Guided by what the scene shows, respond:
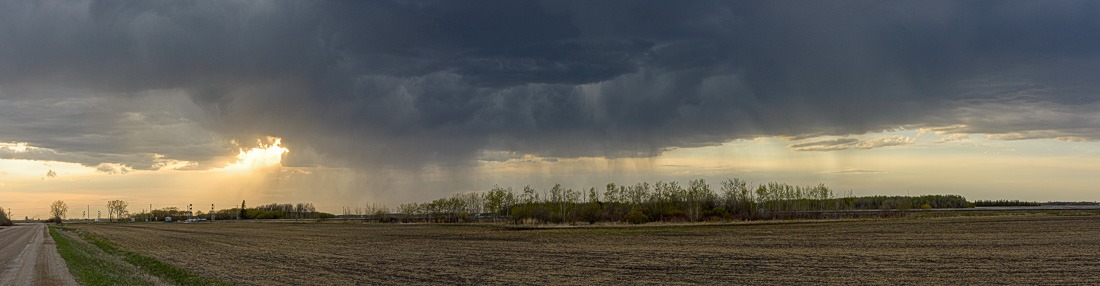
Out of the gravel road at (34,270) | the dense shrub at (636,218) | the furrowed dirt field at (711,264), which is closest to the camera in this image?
the furrowed dirt field at (711,264)

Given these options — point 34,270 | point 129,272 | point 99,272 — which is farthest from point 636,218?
point 34,270

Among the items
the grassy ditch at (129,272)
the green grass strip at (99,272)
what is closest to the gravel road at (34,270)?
the green grass strip at (99,272)

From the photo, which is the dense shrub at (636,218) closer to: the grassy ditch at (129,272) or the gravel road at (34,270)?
the grassy ditch at (129,272)

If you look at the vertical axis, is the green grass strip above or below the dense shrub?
above

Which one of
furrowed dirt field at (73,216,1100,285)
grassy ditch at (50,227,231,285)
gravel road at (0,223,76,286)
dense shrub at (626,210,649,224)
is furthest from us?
dense shrub at (626,210,649,224)

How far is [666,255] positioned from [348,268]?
18.3 m

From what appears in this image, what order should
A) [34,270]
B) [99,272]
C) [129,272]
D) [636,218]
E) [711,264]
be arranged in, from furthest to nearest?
[636,218] → [129,272] → [34,270] → [99,272] → [711,264]

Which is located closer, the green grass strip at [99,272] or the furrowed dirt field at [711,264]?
the furrowed dirt field at [711,264]

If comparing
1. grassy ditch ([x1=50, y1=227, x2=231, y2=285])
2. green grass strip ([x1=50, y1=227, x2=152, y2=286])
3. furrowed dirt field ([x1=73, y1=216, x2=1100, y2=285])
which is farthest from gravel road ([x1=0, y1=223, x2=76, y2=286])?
furrowed dirt field ([x1=73, y1=216, x2=1100, y2=285])

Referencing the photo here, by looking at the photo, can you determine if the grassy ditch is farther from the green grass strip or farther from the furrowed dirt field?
the furrowed dirt field

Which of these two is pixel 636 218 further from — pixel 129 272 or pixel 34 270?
pixel 34 270

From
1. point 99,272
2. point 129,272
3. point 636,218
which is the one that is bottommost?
point 636,218

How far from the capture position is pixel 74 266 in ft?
143

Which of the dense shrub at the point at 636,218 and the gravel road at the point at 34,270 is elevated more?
A: the gravel road at the point at 34,270
